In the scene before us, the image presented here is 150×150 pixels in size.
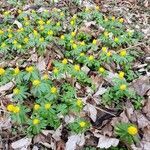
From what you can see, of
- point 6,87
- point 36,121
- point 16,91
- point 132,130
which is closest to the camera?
point 132,130

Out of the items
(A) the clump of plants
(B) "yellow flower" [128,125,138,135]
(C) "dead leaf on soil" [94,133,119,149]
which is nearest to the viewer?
(B) "yellow flower" [128,125,138,135]

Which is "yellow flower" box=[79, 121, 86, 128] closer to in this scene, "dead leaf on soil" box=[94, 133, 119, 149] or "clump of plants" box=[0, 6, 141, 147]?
"clump of plants" box=[0, 6, 141, 147]

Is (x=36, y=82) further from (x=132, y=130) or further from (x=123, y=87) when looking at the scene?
(x=132, y=130)

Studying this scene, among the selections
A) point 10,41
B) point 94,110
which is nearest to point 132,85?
point 94,110

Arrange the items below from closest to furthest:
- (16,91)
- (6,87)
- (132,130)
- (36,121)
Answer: (132,130)
(36,121)
(16,91)
(6,87)

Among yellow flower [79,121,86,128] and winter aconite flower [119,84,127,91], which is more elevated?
winter aconite flower [119,84,127,91]

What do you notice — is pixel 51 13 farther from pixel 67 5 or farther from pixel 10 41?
pixel 10 41

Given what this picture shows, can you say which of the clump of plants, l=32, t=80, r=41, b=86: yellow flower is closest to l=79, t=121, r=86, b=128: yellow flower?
the clump of plants

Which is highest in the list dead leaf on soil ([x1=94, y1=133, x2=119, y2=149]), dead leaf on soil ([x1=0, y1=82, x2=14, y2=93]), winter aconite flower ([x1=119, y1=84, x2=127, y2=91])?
winter aconite flower ([x1=119, y1=84, x2=127, y2=91])

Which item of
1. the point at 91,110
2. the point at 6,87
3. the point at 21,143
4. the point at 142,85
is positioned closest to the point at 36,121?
the point at 21,143
